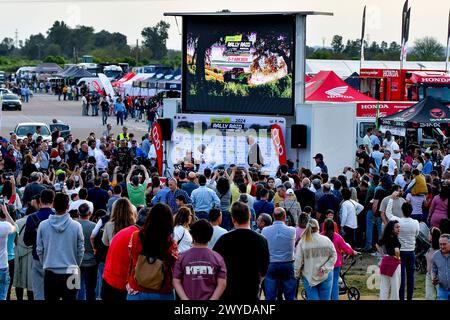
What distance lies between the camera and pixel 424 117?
91.2 feet

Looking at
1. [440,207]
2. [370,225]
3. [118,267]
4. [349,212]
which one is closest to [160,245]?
[118,267]

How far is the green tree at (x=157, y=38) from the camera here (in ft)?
560

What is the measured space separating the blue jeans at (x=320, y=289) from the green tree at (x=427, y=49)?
105 meters

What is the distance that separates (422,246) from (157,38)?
159 metres

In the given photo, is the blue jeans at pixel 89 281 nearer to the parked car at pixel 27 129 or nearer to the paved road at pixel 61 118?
→ the parked car at pixel 27 129

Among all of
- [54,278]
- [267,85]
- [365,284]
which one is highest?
[267,85]

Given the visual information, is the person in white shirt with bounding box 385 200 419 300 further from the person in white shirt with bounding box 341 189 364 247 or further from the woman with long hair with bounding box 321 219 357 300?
the person in white shirt with bounding box 341 189 364 247

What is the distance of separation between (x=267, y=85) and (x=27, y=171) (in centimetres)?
596

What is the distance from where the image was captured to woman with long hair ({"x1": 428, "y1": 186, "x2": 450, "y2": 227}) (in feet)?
50.0

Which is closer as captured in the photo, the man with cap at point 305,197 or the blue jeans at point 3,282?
the blue jeans at point 3,282

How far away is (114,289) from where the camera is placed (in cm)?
909

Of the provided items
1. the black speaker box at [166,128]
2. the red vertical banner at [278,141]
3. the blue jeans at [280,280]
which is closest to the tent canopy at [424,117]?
the red vertical banner at [278,141]
